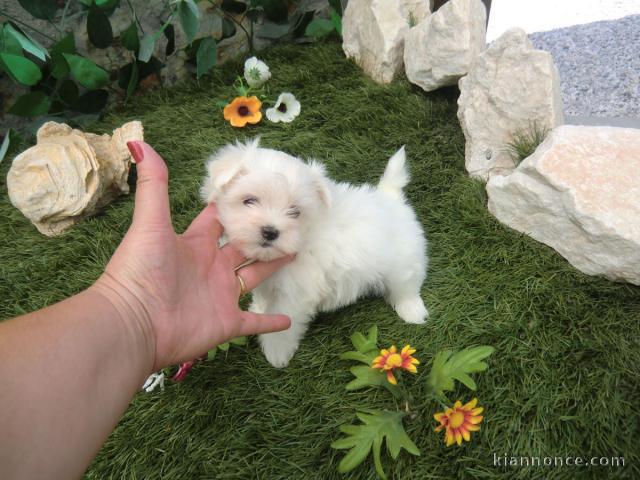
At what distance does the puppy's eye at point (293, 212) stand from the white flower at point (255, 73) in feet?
7.03

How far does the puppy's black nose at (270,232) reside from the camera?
1.69m

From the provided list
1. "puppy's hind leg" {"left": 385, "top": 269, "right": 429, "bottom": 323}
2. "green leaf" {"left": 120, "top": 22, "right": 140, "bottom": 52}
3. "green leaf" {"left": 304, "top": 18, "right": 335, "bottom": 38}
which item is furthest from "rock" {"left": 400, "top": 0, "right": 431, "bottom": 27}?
"puppy's hind leg" {"left": 385, "top": 269, "right": 429, "bottom": 323}

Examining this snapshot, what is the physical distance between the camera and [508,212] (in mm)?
2498

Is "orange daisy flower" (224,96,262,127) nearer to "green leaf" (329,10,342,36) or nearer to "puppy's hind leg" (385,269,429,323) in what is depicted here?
"green leaf" (329,10,342,36)

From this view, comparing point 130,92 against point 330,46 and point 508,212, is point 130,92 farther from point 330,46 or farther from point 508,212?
point 508,212

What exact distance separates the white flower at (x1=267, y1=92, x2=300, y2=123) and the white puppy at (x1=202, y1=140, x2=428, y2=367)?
1.37 m

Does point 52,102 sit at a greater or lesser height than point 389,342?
greater

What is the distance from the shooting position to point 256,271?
1940 mm

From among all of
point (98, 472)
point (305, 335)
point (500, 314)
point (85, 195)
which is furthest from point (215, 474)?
point (85, 195)

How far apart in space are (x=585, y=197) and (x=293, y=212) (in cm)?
140

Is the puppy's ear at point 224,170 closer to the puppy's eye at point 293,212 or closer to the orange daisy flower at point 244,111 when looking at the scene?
the puppy's eye at point 293,212

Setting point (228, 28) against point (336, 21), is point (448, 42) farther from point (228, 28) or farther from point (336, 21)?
point (228, 28)

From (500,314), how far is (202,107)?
2.76 meters

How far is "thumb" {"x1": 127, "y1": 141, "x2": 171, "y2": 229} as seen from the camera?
1.55 metres
